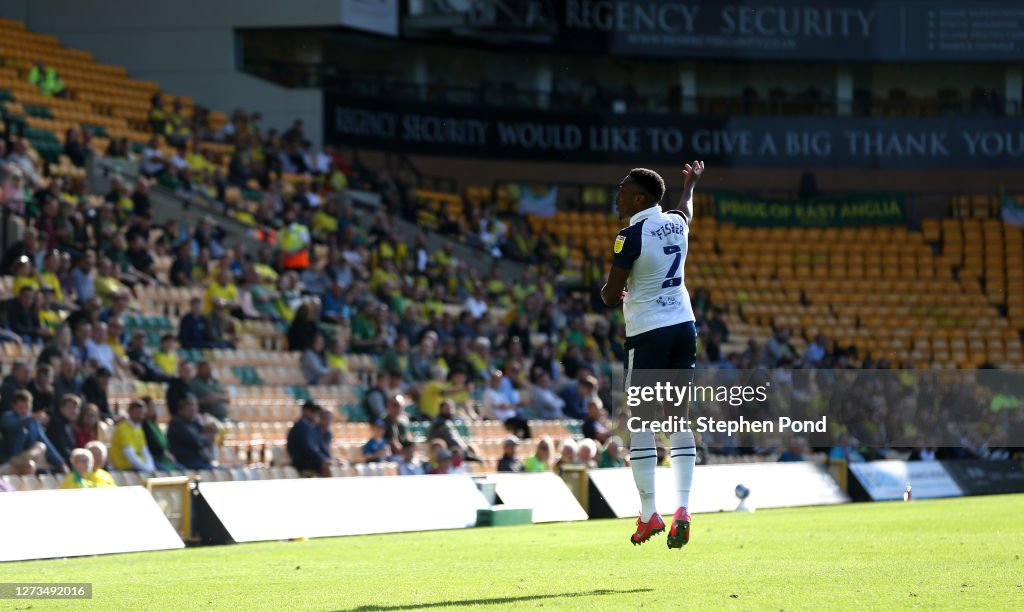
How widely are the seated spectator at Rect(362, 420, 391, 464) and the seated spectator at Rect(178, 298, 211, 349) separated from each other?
3.02 metres

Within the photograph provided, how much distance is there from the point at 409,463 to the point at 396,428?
2.90 ft

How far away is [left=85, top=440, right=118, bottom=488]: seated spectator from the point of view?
13.6 m

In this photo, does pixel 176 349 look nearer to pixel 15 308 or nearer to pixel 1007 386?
pixel 15 308

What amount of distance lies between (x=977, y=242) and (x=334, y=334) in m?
21.7

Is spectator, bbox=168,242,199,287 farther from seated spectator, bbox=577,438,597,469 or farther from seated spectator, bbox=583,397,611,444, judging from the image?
seated spectator, bbox=577,438,597,469

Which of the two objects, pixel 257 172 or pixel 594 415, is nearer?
pixel 594 415

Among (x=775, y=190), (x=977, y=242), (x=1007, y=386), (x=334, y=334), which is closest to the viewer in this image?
(x=334, y=334)

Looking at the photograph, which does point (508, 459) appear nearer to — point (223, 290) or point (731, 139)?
point (223, 290)

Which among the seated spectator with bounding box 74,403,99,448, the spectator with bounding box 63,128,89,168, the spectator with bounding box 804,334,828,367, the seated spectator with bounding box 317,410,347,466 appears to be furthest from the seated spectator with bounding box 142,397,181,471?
the spectator with bounding box 804,334,828,367

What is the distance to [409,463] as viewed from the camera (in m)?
17.7

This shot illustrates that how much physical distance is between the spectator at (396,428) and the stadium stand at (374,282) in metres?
0.47

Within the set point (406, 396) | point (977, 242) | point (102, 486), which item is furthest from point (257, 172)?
point (977, 242)

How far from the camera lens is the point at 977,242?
39.0 meters

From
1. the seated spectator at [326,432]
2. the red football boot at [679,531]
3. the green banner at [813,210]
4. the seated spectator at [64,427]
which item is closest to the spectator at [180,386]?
the seated spectator at [326,432]
